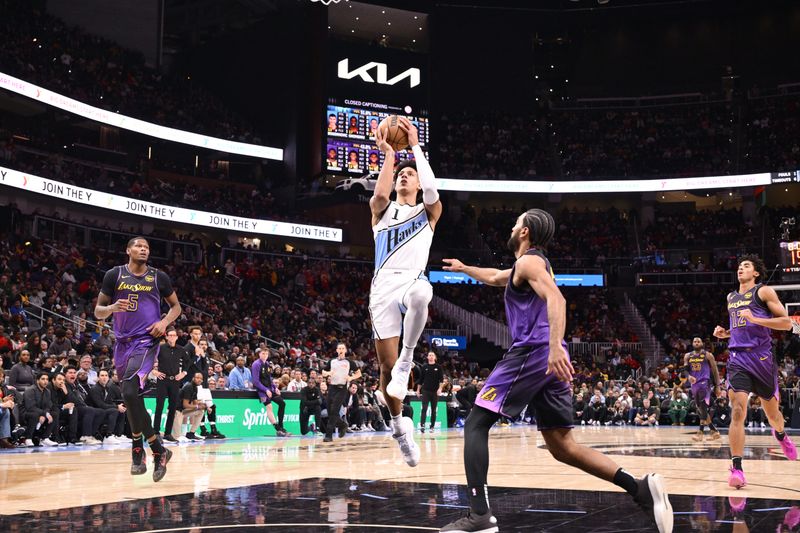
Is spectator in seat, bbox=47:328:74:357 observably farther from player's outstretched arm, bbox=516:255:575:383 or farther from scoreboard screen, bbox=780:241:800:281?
scoreboard screen, bbox=780:241:800:281

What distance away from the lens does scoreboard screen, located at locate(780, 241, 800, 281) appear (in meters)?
23.3

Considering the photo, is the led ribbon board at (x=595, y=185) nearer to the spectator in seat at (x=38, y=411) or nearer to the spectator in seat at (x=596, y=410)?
the spectator in seat at (x=596, y=410)

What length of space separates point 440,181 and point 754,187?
48.6 feet

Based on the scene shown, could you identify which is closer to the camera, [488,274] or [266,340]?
[488,274]

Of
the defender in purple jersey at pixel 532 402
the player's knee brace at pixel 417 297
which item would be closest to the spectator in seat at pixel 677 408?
the player's knee brace at pixel 417 297

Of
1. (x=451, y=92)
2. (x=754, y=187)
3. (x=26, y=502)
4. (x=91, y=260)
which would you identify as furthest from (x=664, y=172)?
(x=26, y=502)

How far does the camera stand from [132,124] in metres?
32.6

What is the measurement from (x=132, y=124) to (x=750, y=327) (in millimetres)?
28220

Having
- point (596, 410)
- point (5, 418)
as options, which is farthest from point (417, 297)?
point (596, 410)

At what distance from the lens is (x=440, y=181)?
3938cm

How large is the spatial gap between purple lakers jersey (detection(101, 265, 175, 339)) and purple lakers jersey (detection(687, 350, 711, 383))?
12.2m

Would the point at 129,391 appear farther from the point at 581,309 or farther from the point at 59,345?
the point at 581,309

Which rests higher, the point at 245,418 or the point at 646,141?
the point at 646,141

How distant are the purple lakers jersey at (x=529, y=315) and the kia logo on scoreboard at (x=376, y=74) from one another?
31.0 meters
